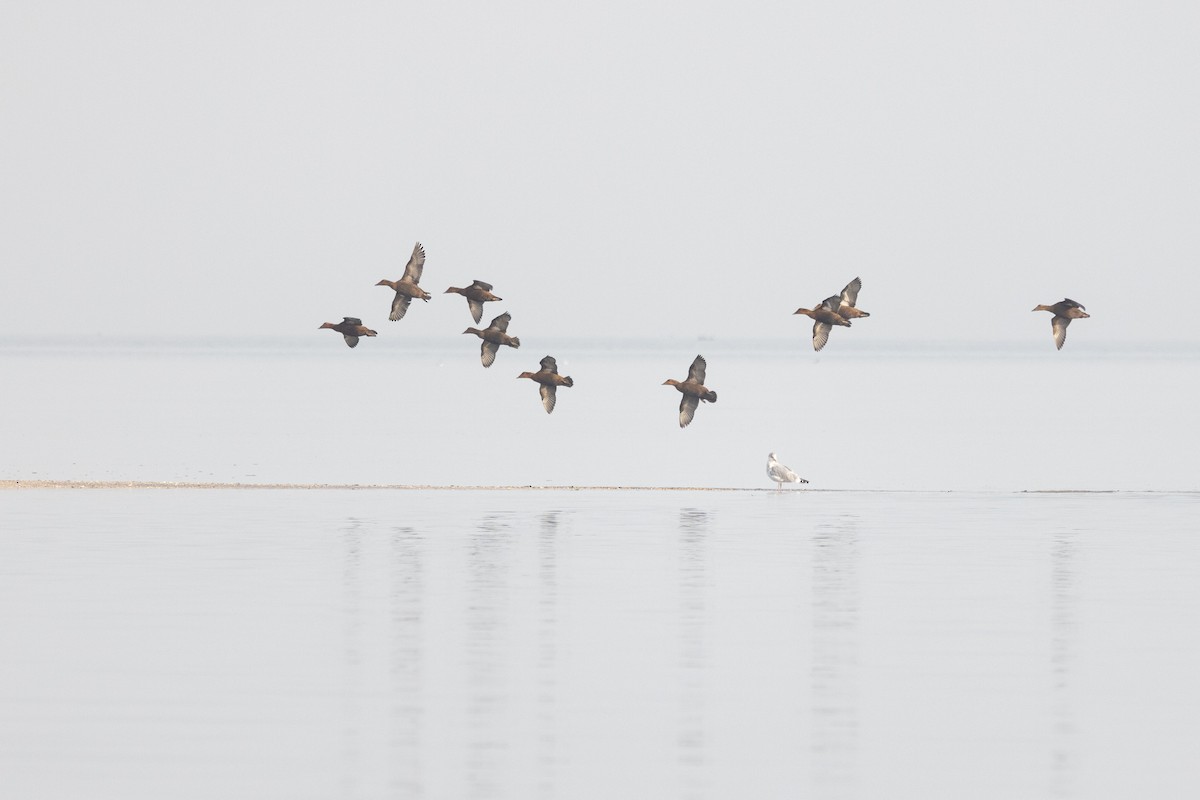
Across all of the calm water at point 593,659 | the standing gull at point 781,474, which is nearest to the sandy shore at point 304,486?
the standing gull at point 781,474

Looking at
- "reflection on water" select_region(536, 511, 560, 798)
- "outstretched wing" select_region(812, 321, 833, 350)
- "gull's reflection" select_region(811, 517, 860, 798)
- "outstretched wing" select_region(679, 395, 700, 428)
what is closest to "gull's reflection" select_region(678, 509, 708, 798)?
"gull's reflection" select_region(811, 517, 860, 798)

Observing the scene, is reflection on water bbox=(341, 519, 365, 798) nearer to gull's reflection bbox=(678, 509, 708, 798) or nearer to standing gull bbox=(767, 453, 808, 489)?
gull's reflection bbox=(678, 509, 708, 798)

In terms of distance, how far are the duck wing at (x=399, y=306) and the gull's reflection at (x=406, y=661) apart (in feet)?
13.7

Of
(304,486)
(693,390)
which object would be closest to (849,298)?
(693,390)

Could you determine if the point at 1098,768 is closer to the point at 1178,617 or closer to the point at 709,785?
the point at 709,785

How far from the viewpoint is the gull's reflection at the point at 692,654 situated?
69.4ft

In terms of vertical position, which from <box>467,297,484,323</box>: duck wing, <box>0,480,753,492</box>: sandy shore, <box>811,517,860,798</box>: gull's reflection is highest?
<box>467,297,484,323</box>: duck wing

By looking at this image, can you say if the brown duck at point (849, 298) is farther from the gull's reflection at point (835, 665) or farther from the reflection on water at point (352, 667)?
the reflection on water at point (352, 667)

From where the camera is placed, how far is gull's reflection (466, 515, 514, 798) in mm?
20922

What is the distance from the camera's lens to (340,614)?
99.7 ft

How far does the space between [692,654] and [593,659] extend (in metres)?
1.29

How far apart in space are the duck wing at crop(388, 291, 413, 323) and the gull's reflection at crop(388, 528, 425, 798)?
4172mm

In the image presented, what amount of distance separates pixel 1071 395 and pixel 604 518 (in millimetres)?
90644

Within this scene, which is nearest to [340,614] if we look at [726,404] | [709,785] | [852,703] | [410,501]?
[852,703]
